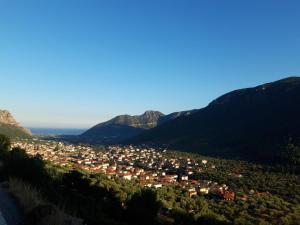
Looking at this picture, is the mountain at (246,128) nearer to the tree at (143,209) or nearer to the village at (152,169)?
the village at (152,169)

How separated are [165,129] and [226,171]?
10136cm

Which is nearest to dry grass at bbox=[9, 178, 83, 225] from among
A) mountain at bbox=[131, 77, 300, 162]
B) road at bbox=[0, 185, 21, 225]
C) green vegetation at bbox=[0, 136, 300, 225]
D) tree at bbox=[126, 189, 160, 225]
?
road at bbox=[0, 185, 21, 225]

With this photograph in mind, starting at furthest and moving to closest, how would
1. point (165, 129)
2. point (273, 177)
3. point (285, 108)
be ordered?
1. point (165, 129)
2. point (285, 108)
3. point (273, 177)

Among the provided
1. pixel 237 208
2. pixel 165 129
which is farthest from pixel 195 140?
pixel 237 208

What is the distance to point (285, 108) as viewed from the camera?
13238 cm

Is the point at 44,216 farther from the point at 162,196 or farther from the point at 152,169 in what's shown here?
the point at 152,169

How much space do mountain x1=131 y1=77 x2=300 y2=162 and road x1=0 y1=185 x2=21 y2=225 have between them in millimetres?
88030

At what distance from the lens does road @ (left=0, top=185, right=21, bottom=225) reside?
9.58 metres

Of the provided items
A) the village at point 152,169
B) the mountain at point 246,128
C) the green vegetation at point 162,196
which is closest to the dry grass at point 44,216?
the green vegetation at point 162,196

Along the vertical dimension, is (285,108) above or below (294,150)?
above

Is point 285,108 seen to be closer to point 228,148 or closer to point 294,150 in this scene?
point 228,148

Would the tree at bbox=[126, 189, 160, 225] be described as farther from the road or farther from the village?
the village

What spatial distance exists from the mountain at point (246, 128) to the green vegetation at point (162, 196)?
47.2ft

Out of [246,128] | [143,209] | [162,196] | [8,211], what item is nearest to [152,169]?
[162,196]
